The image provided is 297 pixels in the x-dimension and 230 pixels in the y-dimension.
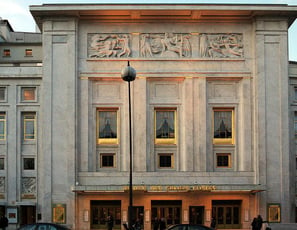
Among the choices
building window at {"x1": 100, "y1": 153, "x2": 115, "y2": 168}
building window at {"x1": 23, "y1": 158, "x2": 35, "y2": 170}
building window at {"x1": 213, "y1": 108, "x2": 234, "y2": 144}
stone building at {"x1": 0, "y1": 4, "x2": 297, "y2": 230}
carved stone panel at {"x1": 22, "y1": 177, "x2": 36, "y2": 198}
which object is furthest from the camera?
building window at {"x1": 23, "y1": 158, "x2": 35, "y2": 170}

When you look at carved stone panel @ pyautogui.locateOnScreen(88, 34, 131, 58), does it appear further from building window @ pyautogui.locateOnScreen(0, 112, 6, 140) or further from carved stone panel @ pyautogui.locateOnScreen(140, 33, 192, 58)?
building window @ pyautogui.locateOnScreen(0, 112, 6, 140)

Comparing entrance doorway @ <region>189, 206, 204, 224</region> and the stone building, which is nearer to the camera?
the stone building

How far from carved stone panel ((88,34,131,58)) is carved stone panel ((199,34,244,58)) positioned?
582 cm

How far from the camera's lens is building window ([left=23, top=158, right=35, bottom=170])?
40.2m

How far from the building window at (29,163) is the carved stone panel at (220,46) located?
51.5 feet

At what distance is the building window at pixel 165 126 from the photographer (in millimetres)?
39531

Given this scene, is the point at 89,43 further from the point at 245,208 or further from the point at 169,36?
the point at 245,208

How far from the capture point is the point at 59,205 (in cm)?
3769

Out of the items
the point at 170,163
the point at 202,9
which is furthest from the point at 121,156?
the point at 202,9

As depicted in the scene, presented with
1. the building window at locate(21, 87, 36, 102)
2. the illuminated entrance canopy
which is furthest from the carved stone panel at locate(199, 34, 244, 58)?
the building window at locate(21, 87, 36, 102)

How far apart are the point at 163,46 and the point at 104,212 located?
44.5 feet

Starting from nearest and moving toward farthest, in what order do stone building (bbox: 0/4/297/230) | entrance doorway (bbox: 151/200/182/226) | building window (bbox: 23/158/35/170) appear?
1. stone building (bbox: 0/4/297/230)
2. entrance doorway (bbox: 151/200/182/226)
3. building window (bbox: 23/158/35/170)

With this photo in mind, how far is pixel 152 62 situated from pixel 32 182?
13.3 meters

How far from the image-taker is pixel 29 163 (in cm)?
4022
